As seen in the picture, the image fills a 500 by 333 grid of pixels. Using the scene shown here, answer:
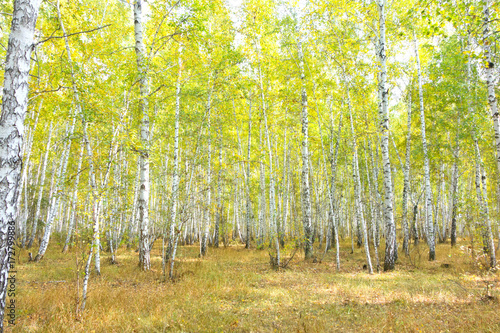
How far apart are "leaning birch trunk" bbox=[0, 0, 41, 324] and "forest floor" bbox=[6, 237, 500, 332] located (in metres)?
2.46

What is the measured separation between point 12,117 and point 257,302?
553cm

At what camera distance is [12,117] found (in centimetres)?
263

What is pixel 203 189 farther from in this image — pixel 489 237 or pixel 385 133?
pixel 489 237

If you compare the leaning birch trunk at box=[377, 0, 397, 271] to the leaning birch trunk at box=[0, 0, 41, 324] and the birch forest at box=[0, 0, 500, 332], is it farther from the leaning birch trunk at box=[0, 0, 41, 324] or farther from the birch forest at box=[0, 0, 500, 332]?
Result: the leaning birch trunk at box=[0, 0, 41, 324]

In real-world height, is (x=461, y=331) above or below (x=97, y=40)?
below

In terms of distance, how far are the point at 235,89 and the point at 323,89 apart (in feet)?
15.5

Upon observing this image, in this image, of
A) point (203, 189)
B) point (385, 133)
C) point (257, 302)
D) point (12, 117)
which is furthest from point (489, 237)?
point (12, 117)

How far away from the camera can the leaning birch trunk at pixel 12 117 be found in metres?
2.52

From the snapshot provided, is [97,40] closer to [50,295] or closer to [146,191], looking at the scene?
[146,191]

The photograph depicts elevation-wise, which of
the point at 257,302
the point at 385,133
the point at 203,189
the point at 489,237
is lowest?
the point at 257,302

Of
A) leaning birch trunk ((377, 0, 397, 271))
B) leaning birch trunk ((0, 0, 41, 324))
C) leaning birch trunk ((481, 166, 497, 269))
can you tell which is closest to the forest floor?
leaning birch trunk ((481, 166, 497, 269))

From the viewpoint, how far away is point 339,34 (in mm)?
10430

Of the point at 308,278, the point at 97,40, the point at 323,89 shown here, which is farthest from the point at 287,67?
the point at 308,278

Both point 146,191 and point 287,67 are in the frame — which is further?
point 287,67
